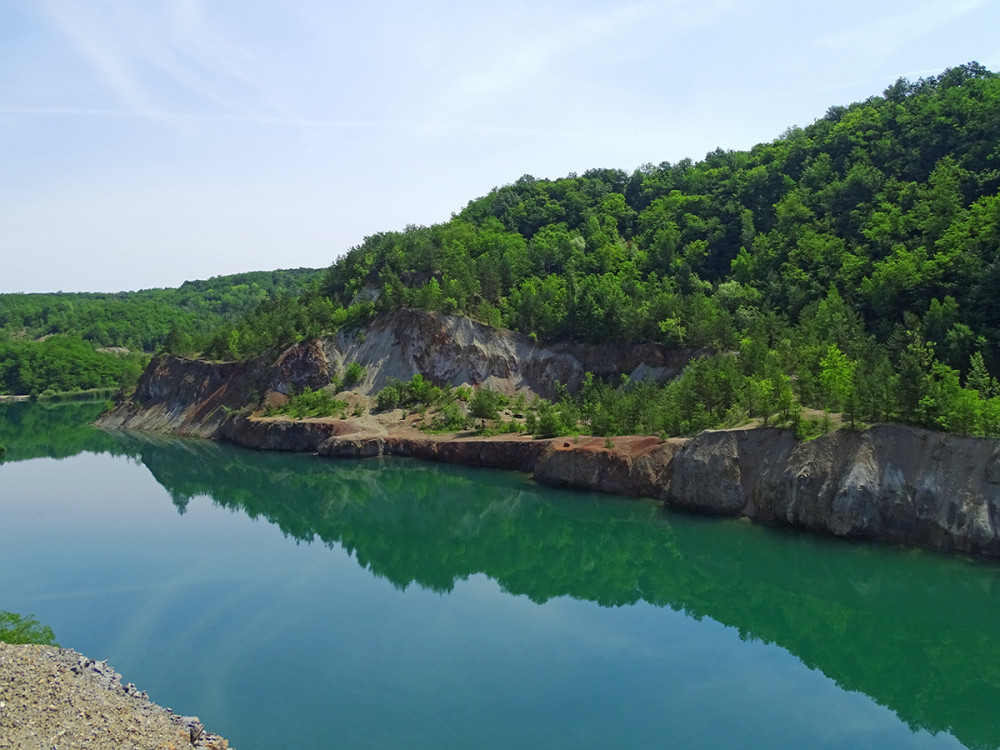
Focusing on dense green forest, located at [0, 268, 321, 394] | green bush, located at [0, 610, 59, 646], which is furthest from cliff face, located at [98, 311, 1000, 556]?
green bush, located at [0, 610, 59, 646]

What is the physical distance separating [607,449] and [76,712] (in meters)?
33.1

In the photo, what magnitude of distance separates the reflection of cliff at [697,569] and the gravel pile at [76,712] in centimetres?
1499

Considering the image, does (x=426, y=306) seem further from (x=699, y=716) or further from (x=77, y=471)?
(x=699, y=716)

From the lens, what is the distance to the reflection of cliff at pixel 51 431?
74.8m

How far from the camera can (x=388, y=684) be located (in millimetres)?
22750

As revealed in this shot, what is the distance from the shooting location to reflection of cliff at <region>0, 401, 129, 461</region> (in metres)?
74.8

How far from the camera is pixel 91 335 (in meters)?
158

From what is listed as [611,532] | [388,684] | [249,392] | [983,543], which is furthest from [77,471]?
[983,543]

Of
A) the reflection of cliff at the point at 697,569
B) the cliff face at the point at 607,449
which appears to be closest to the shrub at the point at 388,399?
the cliff face at the point at 607,449

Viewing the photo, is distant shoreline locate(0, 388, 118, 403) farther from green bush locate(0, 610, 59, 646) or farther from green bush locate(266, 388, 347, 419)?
green bush locate(0, 610, 59, 646)

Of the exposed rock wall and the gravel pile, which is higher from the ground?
the exposed rock wall

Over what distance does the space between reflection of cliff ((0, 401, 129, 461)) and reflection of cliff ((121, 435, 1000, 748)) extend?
27.0m

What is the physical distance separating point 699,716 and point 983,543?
693 inches

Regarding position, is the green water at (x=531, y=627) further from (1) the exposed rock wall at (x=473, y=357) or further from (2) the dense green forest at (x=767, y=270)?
(1) the exposed rock wall at (x=473, y=357)
